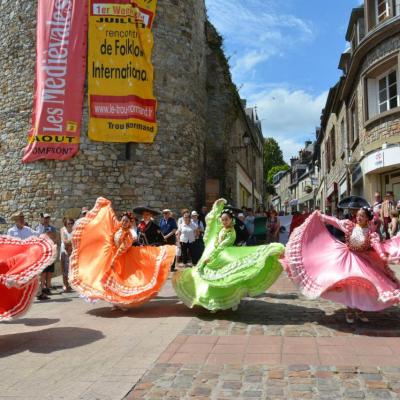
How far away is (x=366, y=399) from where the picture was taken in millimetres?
3711

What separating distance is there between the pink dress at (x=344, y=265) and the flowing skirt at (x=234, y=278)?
0.38 meters

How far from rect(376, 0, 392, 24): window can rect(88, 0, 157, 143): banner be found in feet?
26.7

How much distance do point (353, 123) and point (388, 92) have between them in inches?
183

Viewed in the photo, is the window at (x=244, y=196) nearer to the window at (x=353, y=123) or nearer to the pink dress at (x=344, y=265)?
the window at (x=353, y=123)

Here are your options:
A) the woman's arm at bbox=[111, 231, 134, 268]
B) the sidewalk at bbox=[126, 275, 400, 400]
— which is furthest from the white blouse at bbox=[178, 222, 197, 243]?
the sidewalk at bbox=[126, 275, 400, 400]

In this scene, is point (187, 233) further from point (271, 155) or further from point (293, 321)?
point (271, 155)

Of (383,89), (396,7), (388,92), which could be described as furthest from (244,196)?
(396,7)

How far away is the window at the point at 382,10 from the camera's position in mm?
15875

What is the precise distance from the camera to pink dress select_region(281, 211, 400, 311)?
5699 mm

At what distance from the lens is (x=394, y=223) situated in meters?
11.5

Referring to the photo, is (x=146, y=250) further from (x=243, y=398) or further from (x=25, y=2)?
(x=25, y=2)

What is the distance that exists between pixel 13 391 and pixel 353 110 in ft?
62.0

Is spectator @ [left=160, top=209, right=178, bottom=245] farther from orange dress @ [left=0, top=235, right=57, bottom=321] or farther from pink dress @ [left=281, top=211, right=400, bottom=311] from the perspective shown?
orange dress @ [left=0, top=235, right=57, bottom=321]

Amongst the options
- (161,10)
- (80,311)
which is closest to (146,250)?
(80,311)
